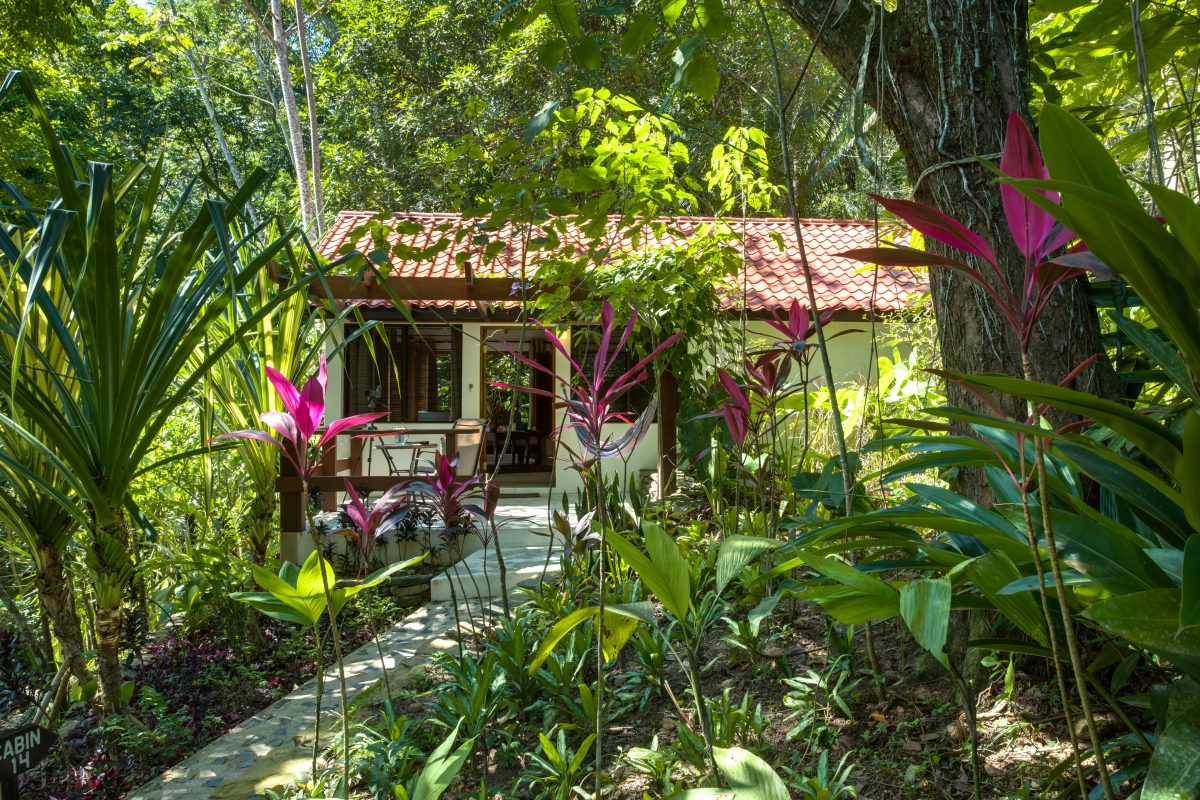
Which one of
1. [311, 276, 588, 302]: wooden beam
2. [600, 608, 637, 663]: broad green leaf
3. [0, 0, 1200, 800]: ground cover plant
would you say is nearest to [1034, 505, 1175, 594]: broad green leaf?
[0, 0, 1200, 800]: ground cover plant

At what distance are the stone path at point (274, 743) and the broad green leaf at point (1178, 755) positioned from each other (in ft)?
6.26

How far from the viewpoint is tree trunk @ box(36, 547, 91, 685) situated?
233 centimetres

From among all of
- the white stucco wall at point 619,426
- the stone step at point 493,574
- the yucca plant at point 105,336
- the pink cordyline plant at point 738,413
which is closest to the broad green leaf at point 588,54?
the yucca plant at point 105,336

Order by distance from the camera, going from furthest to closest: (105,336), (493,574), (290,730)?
(493,574) → (290,730) → (105,336)

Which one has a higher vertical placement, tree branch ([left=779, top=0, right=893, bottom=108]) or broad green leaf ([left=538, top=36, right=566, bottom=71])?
tree branch ([left=779, top=0, right=893, bottom=108])

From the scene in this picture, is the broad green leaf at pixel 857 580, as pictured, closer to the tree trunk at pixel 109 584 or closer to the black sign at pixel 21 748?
the black sign at pixel 21 748

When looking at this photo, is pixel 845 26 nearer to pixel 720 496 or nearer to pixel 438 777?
pixel 438 777

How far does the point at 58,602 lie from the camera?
2.36m

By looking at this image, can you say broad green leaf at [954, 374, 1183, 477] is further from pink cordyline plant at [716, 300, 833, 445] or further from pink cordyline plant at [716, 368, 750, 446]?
pink cordyline plant at [716, 368, 750, 446]

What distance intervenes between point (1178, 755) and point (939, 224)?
2.18 ft

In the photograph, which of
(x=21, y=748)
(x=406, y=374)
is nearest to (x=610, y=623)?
(x=21, y=748)

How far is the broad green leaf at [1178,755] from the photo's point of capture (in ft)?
2.92

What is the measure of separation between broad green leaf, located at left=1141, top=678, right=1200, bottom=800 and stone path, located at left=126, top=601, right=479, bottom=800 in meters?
1.91

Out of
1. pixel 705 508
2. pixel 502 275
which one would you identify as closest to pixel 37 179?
pixel 502 275
